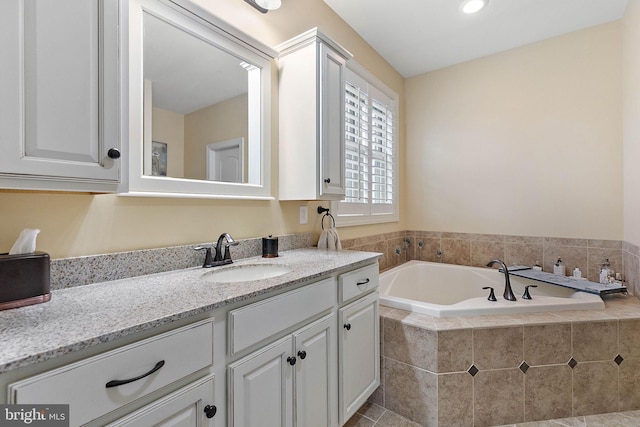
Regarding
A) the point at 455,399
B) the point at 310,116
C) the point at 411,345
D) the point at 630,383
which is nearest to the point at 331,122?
the point at 310,116

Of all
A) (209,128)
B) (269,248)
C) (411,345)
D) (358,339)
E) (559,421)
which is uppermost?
(209,128)

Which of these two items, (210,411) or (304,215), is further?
(304,215)

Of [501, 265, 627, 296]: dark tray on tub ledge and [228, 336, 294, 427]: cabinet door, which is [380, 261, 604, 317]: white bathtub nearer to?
[501, 265, 627, 296]: dark tray on tub ledge

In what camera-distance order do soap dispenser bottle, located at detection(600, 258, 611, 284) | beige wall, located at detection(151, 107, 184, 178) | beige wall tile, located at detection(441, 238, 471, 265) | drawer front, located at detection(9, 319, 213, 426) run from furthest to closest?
beige wall tile, located at detection(441, 238, 471, 265) → soap dispenser bottle, located at detection(600, 258, 611, 284) → beige wall, located at detection(151, 107, 184, 178) → drawer front, located at detection(9, 319, 213, 426)

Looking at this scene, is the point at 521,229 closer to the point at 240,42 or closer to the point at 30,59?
the point at 240,42

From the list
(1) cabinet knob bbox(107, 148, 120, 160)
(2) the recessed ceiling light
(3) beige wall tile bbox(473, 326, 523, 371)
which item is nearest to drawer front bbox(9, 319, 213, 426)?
(1) cabinet knob bbox(107, 148, 120, 160)

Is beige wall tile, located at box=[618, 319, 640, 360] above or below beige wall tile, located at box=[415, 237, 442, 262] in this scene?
below

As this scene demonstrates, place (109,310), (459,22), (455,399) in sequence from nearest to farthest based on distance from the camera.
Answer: (109,310)
(455,399)
(459,22)

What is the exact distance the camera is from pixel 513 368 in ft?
5.66

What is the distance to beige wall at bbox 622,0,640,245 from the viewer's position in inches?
83.0

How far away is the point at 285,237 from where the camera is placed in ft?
6.15

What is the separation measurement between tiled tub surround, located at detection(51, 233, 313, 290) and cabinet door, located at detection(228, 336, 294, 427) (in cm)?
58

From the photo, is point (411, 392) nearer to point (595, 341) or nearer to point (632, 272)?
point (595, 341)

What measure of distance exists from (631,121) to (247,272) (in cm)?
301
